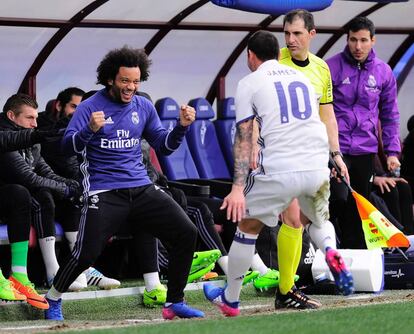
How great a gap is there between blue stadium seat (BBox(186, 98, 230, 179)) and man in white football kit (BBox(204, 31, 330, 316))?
4638 mm

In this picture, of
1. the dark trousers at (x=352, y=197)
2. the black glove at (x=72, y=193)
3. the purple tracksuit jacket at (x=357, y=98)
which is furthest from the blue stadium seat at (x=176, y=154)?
the purple tracksuit jacket at (x=357, y=98)

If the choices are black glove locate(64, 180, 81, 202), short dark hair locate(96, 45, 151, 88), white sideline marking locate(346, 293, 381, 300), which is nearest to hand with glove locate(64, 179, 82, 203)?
black glove locate(64, 180, 81, 202)

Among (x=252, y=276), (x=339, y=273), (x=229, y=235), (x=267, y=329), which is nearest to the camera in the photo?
(x=267, y=329)

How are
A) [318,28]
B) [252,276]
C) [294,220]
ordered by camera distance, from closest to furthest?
[294,220] → [252,276] → [318,28]

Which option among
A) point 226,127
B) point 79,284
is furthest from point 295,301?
point 226,127

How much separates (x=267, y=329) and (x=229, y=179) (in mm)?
5584

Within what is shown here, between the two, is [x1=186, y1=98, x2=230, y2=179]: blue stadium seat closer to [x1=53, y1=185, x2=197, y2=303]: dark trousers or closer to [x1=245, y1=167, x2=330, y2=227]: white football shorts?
[x1=53, y1=185, x2=197, y2=303]: dark trousers

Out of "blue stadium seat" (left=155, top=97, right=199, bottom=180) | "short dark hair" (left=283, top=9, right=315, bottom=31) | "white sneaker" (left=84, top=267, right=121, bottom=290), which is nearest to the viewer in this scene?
"short dark hair" (left=283, top=9, right=315, bottom=31)

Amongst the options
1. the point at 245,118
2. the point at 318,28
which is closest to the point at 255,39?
the point at 245,118

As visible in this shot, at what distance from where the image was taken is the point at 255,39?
863cm

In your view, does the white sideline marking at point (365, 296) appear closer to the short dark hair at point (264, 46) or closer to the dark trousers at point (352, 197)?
the dark trousers at point (352, 197)

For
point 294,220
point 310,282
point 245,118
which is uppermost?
point 245,118

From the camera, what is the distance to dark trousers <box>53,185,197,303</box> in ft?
29.1

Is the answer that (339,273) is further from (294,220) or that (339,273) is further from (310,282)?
(310,282)
